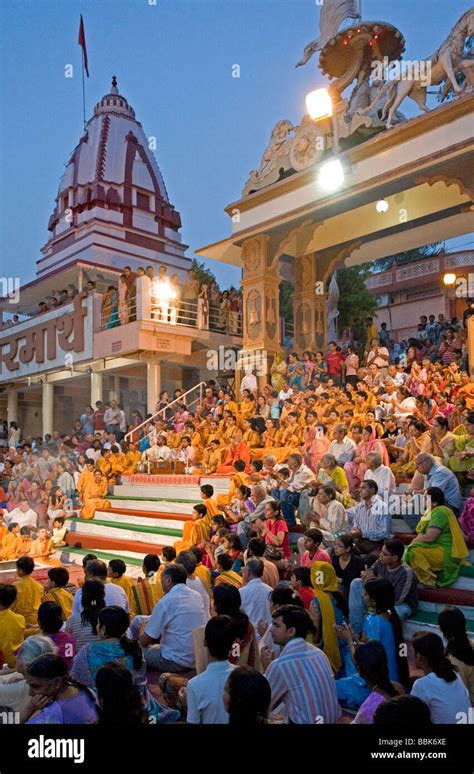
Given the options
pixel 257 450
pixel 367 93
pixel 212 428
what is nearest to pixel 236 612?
pixel 257 450

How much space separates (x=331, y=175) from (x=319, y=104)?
1542mm

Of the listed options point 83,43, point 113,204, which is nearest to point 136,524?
point 113,204

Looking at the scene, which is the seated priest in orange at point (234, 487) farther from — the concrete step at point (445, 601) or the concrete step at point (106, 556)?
the concrete step at point (445, 601)

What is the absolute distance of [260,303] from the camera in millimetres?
14227

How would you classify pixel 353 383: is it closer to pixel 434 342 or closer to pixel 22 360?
pixel 434 342

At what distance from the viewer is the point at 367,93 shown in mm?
13289

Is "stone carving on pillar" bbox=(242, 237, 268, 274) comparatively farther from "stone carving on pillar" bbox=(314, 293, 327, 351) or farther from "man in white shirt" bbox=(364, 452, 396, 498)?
"man in white shirt" bbox=(364, 452, 396, 498)

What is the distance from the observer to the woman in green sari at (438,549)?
5.33 meters

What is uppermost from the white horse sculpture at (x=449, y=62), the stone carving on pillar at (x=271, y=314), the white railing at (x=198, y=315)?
the white horse sculpture at (x=449, y=62)

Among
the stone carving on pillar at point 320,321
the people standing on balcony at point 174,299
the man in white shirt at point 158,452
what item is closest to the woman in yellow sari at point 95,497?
the man in white shirt at point 158,452

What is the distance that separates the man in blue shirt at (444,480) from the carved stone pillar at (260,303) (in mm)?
7988

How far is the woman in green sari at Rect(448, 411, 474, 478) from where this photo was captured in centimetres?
681

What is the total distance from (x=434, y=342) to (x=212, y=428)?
650 cm

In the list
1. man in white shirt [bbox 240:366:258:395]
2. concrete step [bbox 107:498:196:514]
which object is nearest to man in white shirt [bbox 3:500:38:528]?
concrete step [bbox 107:498:196:514]
